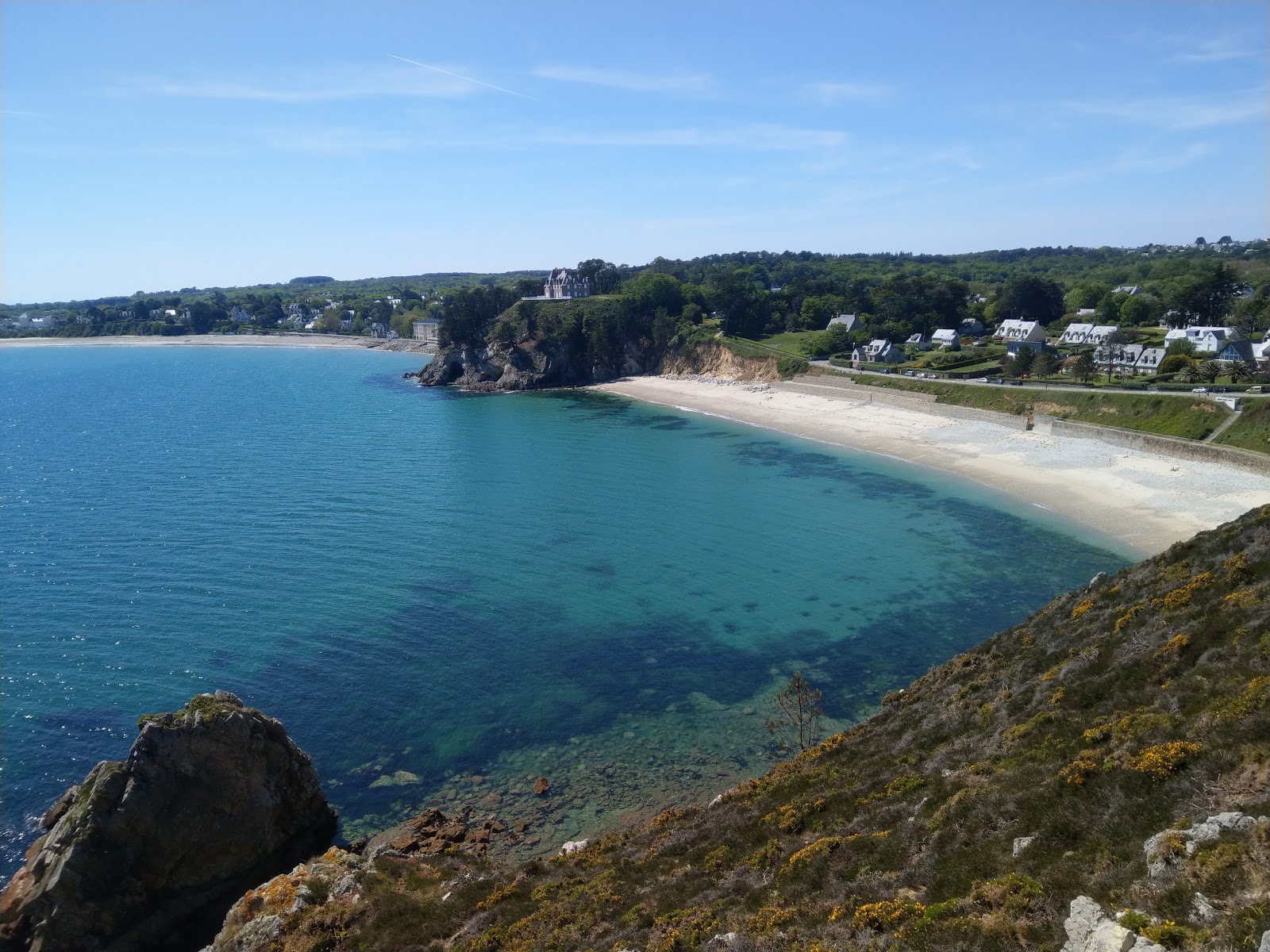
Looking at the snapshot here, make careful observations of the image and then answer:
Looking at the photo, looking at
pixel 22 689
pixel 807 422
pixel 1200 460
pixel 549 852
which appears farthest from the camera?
pixel 807 422

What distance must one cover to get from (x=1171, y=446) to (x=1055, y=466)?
862 cm

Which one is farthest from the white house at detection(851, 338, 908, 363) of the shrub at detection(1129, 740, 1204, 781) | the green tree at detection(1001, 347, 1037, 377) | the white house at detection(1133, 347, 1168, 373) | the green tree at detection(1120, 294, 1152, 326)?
the shrub at detection(1129, 740, 1204, 781)

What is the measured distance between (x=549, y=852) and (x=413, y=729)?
30.1 feet

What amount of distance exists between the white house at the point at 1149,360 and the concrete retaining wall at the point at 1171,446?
20698 millimetres

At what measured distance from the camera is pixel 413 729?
101 ft

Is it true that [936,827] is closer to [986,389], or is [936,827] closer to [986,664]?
[986,664]

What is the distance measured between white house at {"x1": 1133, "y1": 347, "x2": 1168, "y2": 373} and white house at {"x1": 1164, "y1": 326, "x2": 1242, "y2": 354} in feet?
25.0

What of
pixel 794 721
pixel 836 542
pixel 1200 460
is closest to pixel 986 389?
pixel 1200 460

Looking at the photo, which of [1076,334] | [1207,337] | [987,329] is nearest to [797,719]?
[1207,337]

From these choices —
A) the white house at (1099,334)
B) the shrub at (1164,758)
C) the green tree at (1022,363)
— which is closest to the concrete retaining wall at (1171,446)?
the green tree at (1022,363)

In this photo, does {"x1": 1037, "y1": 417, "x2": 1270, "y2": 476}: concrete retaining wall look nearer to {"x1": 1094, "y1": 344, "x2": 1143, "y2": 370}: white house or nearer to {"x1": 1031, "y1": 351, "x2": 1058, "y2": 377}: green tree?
{"x1": 1031, "y1": 351, "x2": 1058, "y2": 377}: green tree

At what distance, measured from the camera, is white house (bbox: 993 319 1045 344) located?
113m

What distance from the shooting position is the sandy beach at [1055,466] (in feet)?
166

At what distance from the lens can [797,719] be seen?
98.8 ft
